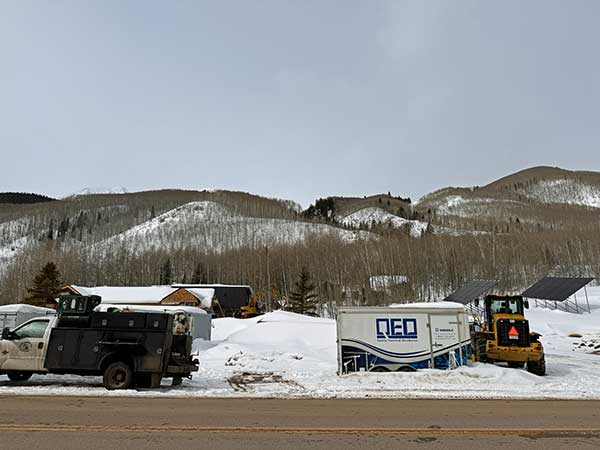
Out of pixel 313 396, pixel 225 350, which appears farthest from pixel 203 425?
pixel 225 350

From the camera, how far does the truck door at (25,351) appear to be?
12.7 meters

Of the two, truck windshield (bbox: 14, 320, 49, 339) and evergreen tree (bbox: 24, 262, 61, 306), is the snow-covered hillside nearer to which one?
evergreen tree (bbox: 24, 262, 61, 306)

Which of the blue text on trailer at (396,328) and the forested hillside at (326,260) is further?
the forested hillside at (326,260)

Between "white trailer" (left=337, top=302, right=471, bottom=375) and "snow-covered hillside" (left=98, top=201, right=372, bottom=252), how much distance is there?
325 feet

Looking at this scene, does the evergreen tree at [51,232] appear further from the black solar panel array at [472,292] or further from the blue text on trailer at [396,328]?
the blue text on trailer at [396,328]

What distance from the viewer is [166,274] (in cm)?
8806

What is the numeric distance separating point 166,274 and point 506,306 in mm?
77544

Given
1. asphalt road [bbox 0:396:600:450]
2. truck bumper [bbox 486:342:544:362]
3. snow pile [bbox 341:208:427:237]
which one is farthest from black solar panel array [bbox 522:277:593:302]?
snow pile [bbox 341:208:427:237]

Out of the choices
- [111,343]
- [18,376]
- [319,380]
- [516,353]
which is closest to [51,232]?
[18,376]

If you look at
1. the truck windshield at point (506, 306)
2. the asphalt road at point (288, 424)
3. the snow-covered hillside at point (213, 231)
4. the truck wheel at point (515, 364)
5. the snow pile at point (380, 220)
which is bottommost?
the asphalt road at point (288, 424)

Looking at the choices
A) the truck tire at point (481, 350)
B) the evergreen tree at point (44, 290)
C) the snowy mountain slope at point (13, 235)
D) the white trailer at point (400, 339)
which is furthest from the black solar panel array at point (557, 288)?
the snowy mountain slope at point (13, 235)

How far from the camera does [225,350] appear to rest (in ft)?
76.0

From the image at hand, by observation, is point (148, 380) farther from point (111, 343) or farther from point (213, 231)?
point (213, 231)

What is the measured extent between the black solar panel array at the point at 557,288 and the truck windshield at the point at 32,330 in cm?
4954
